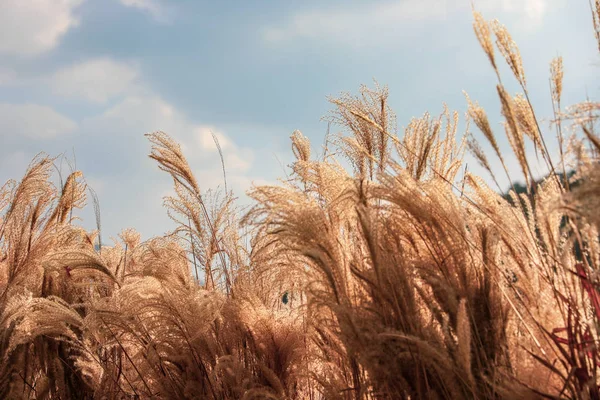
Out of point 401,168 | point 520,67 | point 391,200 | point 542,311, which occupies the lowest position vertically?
point 542,311

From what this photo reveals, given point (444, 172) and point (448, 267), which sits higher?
point (444, 172)

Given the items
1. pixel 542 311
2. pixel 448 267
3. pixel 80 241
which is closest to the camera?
pixel 542 311

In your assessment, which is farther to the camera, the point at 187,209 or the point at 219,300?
the point at 187,209

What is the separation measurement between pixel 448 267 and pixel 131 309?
5.88 ft

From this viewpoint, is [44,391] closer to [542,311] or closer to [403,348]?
[403,348]

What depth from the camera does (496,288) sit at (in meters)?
1.86

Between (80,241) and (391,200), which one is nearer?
(391,200)

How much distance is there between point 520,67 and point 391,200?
0.64 m

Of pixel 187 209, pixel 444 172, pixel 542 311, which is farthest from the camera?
pixel 187 209

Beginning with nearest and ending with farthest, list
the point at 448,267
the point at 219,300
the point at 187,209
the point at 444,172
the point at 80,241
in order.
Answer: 1. the point at 448,267
2. the point at 444,172
3. the point at 219,300
4. the point at 187,209
5. the point at 80,241

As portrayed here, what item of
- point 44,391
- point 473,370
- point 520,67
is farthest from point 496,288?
point 44,391

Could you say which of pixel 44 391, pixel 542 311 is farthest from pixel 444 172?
pixel 44 391

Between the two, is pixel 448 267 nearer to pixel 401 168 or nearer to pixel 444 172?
pixel 401 168

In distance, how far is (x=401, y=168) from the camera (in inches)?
78.6
